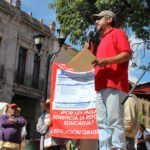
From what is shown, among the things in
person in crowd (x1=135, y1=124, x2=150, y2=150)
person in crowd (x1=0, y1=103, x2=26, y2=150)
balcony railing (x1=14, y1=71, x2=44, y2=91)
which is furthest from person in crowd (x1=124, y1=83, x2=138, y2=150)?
balcony railing (x1=14, y1=71, x2=44, y2=91)

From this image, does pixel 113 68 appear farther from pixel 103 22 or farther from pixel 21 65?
pixel 21 65

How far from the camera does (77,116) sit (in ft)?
21.9

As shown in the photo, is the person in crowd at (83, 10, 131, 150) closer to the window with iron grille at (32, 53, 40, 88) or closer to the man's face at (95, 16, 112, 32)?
the man's face at (95, 16, 112, 32)

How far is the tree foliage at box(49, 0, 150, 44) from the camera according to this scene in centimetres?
1238

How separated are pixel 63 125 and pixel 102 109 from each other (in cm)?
270

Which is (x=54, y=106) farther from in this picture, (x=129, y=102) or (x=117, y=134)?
(x=117, y=134)

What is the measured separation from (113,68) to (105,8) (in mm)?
8105

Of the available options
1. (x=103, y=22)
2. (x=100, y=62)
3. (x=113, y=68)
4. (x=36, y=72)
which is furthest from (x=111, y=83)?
(x=36, y=72)

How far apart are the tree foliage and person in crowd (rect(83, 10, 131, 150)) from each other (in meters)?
7.79

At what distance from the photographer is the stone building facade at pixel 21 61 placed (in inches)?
1065

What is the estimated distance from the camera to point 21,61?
95.0ft

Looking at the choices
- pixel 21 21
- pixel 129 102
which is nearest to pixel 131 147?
pixel 129 102

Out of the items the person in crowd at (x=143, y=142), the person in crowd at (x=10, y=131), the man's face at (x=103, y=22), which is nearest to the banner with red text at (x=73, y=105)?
the person in crowd at (x=10, y=131)

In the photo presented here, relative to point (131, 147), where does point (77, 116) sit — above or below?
above
